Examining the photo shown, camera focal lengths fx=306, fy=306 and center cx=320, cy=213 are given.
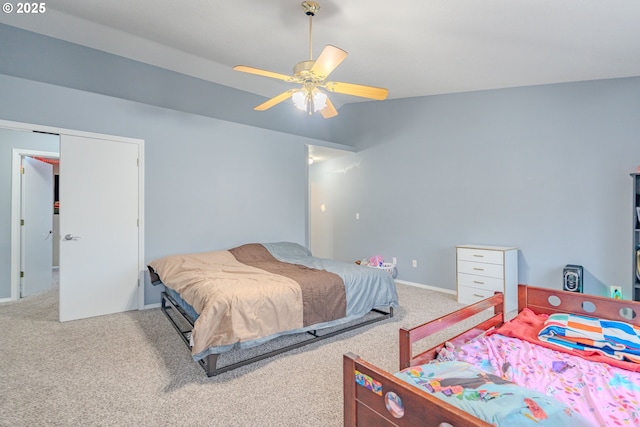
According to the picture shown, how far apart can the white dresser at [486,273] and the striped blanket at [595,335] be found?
70.7 inches

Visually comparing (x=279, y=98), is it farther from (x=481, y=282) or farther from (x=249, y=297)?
(x=481, y=282)

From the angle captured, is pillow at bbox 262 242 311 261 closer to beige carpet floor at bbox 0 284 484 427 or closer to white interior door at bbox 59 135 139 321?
beige carpet floor at bbox 0 284 484 427

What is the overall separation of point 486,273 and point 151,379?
11.6ft

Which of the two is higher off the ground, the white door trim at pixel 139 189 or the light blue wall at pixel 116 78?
the light blue wall at pixel 116 78

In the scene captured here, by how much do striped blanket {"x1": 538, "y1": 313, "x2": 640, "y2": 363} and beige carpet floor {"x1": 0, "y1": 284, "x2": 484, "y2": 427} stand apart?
43.4 inches

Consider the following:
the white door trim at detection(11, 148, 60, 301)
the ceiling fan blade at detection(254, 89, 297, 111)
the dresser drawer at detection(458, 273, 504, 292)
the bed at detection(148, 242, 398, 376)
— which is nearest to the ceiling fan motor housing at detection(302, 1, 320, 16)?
the ceiling fan blade at detection(254, 89, 297, 111)

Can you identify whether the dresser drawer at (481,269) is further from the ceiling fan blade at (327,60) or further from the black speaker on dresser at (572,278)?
the ceiling fan blade at (327,60)

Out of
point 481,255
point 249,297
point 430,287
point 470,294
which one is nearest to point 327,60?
point 249,297

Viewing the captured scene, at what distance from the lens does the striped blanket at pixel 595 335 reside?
147cm

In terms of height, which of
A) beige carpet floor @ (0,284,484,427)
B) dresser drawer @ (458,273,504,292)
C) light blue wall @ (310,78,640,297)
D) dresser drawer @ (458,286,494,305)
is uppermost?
light blue wall @ (310,78,640,297)

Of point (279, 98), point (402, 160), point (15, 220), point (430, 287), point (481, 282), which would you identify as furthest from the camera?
point (402, 160)

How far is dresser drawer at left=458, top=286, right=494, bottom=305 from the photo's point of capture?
12.2 ft

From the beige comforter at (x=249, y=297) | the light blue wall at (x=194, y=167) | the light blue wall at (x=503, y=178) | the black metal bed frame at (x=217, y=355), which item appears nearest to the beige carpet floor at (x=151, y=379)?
the black metal bed frame at (x=217, y=355)

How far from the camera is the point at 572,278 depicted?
329cm
